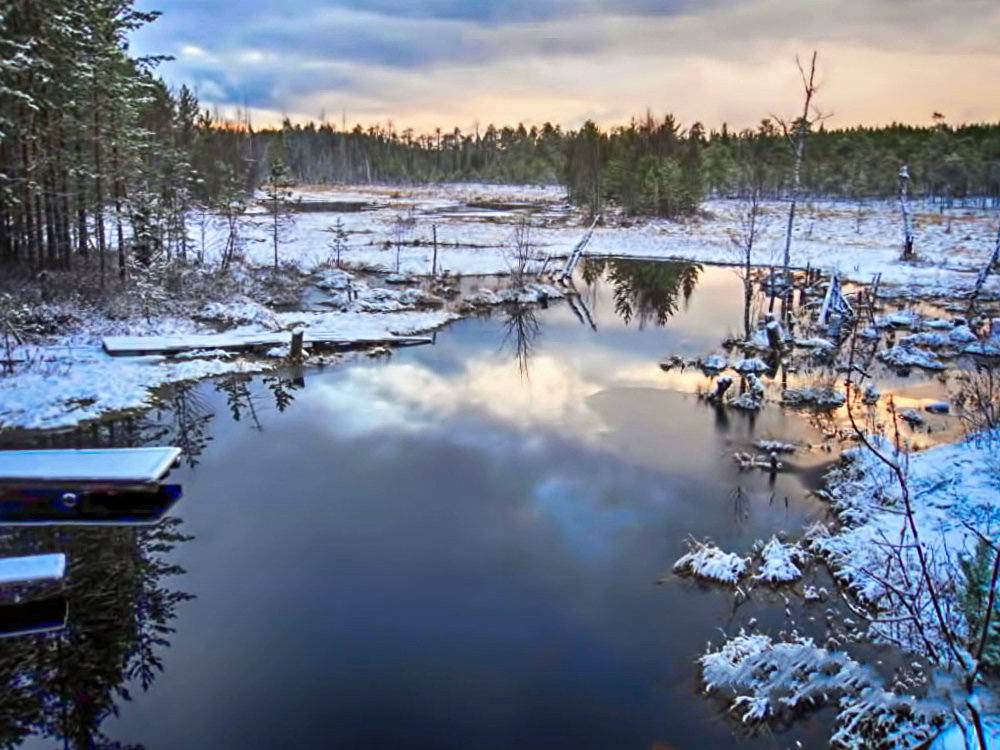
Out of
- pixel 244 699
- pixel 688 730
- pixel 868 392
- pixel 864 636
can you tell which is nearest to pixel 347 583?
pixel 244 699

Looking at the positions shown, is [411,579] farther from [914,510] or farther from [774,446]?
[774,446]

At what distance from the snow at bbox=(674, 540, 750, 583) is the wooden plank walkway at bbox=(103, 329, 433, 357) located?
14124 mm

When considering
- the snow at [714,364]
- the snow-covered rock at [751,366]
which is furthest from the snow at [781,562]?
the snow at [714,364]

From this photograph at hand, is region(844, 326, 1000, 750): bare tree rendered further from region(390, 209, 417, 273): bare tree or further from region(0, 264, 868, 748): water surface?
region(390, 209, 417, 273): bare tree

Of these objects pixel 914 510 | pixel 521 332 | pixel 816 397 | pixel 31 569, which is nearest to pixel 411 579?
pixel 31 569

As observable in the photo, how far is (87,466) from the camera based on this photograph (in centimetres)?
882

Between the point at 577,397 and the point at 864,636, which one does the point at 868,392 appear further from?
the point at 864,636

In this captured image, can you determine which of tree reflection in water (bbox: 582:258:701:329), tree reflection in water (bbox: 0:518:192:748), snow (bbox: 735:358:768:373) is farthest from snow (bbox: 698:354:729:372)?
tree reflection in water (bbox: 0:518:192:748)

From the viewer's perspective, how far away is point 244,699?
7.55m

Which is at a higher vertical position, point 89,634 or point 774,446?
point 774,446

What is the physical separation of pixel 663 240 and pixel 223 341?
34.6 metres

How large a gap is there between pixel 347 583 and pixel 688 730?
14.8 feet

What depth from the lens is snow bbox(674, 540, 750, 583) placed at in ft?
32.1

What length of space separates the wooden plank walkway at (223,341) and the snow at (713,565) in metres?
14.1
